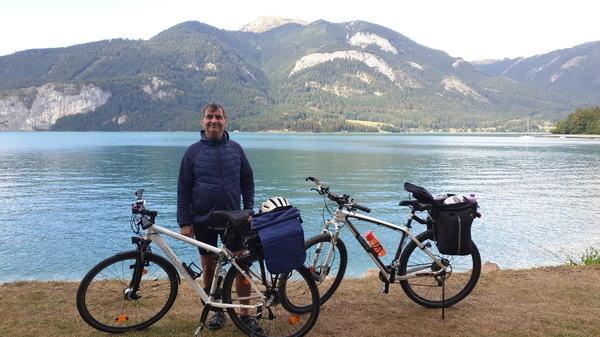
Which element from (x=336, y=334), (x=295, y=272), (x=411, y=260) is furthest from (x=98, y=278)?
(x=411, y=260)

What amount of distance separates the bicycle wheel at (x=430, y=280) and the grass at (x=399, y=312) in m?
0.14

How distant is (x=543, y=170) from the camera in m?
44.2

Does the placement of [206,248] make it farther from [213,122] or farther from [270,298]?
[213,122]

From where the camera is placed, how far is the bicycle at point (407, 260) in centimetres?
509

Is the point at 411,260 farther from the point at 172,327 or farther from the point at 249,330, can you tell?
the point at 172,327

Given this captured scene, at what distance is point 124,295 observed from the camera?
182 inches

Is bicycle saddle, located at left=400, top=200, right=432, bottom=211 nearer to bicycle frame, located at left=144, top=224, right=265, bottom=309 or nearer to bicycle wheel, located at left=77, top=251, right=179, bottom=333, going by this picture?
bicycle frame, located at left=144, top=224, right=265, bottom=309

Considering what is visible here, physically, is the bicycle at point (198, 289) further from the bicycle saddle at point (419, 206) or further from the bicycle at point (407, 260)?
the bicycle saddle at point (419, 206)

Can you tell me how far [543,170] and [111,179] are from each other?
4320 cm

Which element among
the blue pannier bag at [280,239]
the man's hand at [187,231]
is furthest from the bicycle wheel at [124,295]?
the blue pannier bag at [280,239]

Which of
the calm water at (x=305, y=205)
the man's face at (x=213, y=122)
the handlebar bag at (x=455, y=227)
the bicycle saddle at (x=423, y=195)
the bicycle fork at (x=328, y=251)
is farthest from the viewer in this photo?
the calm water at (x=305, y=205)

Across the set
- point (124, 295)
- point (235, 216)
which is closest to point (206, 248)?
point (235, 216)

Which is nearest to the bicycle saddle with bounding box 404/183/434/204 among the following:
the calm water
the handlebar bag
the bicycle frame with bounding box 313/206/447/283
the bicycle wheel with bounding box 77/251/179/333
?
the handlebar bag

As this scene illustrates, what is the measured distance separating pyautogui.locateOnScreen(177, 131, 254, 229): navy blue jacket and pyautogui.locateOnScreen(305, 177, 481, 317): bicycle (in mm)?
1084
